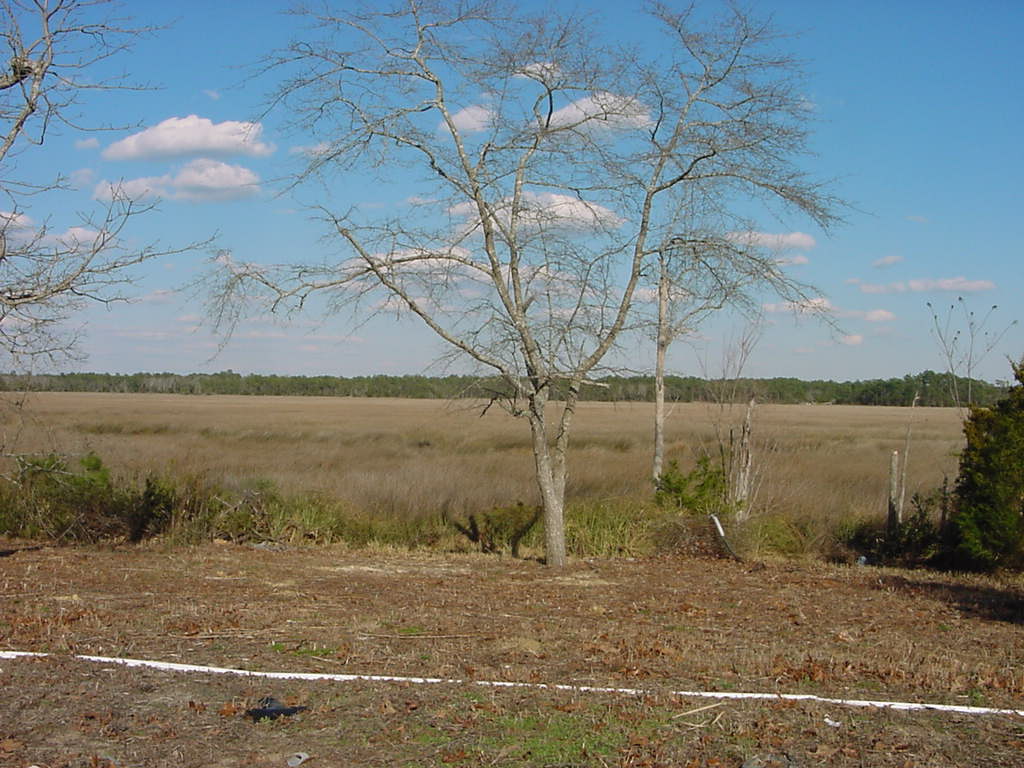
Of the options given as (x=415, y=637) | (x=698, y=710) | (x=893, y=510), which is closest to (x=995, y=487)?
(x=893, y=510)

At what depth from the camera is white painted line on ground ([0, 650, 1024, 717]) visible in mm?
5871

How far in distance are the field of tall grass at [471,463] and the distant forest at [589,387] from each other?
0.35m

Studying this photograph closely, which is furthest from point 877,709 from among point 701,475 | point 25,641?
point 701,475

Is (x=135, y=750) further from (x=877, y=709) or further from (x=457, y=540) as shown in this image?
(x=457, y=540)

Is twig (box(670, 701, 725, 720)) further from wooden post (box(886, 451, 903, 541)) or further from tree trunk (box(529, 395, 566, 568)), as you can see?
wooden post (box(886, 451, 903, 541))

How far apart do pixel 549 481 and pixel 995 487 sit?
17.5 ft

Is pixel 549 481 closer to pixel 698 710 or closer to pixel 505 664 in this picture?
pixel 505 664

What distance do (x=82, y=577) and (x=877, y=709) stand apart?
331 inches

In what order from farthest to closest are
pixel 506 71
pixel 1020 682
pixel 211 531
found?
pixel 211 531 → pixel 506 71 → pixel 1020 682

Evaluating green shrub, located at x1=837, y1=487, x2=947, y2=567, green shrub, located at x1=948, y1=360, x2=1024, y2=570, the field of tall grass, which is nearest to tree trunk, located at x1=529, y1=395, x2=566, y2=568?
the field of tall grass

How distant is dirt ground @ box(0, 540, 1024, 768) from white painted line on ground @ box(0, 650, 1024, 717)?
102mm

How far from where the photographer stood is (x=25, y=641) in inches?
292

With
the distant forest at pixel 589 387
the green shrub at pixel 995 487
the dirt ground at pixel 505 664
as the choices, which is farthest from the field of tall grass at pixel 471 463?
the green shrub at pixel 995 487

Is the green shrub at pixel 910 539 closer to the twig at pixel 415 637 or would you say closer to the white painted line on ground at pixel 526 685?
the twig at pixel 415 637
